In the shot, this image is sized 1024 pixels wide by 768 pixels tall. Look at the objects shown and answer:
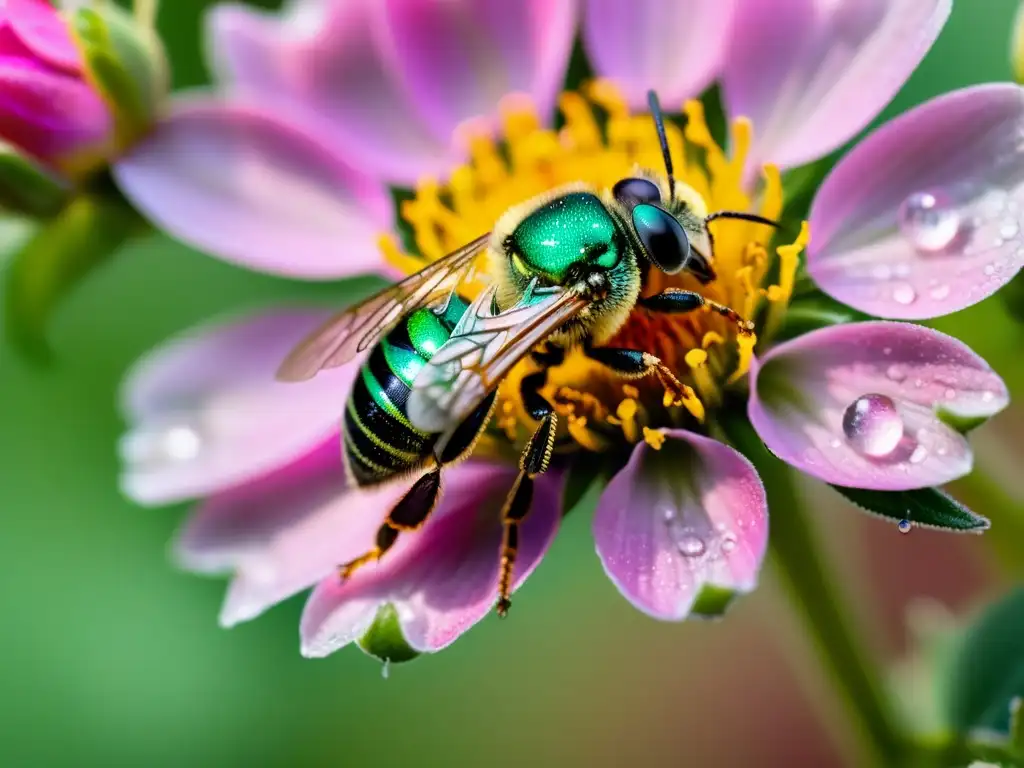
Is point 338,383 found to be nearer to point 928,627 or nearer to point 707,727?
point 928,627

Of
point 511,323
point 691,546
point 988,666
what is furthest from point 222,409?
point 988,666

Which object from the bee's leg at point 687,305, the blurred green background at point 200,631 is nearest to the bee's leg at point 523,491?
the bee's leg at point 687,305

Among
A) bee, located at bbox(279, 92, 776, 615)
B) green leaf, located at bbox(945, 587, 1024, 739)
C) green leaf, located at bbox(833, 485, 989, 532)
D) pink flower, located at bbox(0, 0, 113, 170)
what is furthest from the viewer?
green leaf, located at bbox(945, 587, 1024, 739)

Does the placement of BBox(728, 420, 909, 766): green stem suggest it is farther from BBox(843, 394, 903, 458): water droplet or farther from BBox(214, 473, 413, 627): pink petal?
→ BBox(214, 473, 413, 627): pink petal

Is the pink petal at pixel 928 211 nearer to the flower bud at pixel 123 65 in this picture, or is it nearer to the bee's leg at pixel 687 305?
the bee's leg at pixel 687 305

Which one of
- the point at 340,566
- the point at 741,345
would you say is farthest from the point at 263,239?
the point at 741,345

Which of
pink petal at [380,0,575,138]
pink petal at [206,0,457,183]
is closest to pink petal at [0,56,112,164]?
pink petal at [206,0,457,183]

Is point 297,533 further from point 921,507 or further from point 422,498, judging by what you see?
point 921,507
